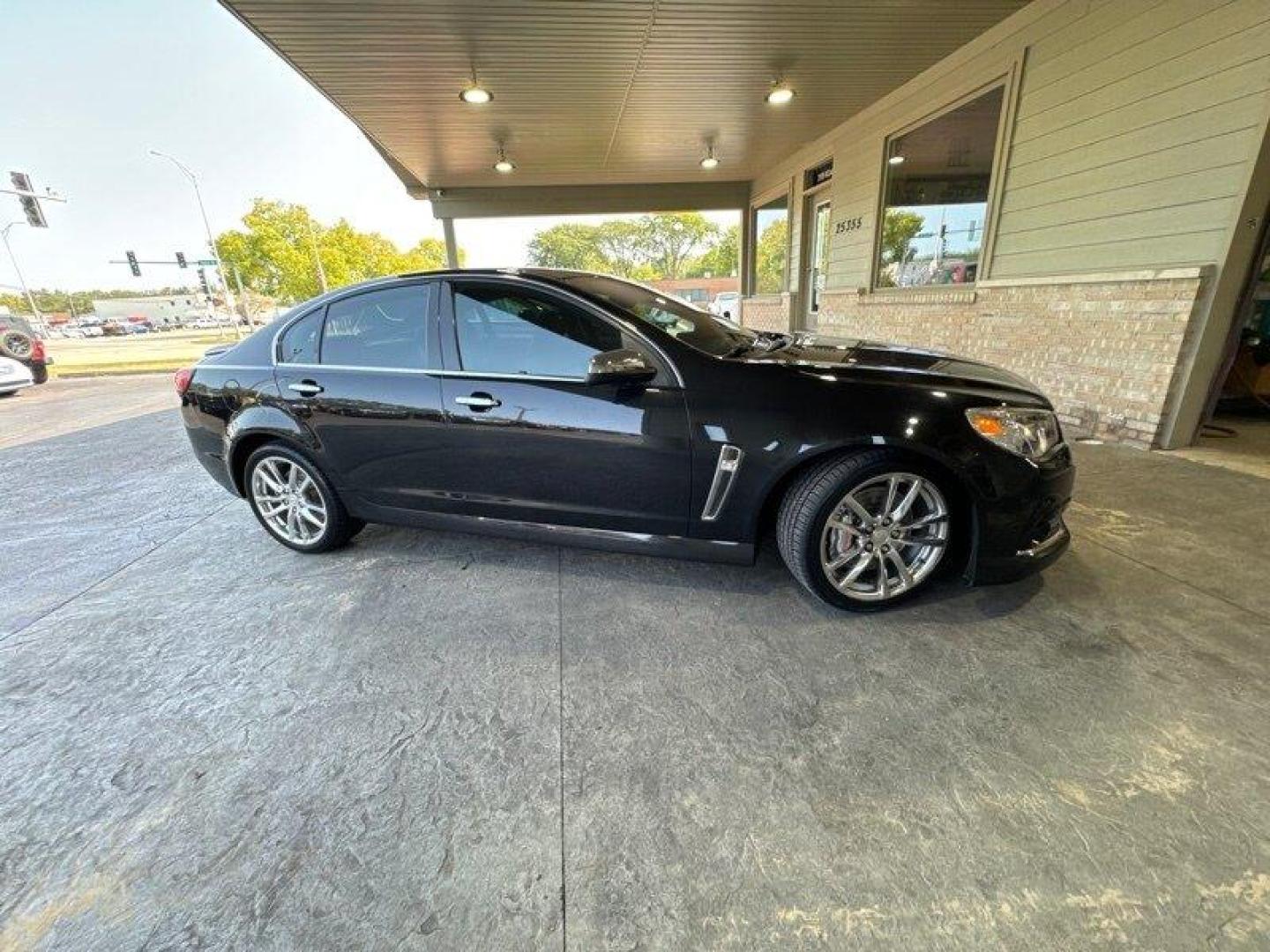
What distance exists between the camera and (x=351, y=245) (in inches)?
1228

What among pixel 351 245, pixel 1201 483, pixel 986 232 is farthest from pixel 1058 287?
pixel 351 245

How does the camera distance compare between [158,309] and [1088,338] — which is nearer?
[1088,338]

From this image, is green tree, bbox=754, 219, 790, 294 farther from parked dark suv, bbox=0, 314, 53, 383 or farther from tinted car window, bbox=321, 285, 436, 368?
parked dark suv, bbox=0, 314, 53, 383

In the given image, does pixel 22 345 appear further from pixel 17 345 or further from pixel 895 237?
pixel 895 237

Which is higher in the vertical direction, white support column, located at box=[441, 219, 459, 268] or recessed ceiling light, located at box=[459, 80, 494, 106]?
recessed ceiling light, located at box=[459, 80, 494, 106]

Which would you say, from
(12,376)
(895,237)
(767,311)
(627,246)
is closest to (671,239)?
(627,246)

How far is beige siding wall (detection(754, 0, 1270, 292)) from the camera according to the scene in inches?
132

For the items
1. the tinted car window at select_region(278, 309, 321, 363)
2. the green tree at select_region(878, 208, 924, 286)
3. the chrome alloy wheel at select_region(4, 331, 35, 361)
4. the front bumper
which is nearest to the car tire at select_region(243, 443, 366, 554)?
the tinted car window at select_region(278, 309, 321, 363)

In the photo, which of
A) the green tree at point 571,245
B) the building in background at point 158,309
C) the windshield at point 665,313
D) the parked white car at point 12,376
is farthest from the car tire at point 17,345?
the building in background at point 158,309

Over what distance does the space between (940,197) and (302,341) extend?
6547mm

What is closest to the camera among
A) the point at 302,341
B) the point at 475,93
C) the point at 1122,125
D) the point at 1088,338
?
the point at 302,341

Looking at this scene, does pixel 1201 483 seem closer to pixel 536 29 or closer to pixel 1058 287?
pixel 1058 287

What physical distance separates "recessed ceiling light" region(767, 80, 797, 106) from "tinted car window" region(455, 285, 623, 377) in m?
5.72

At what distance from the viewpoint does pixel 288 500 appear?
2986 mm
